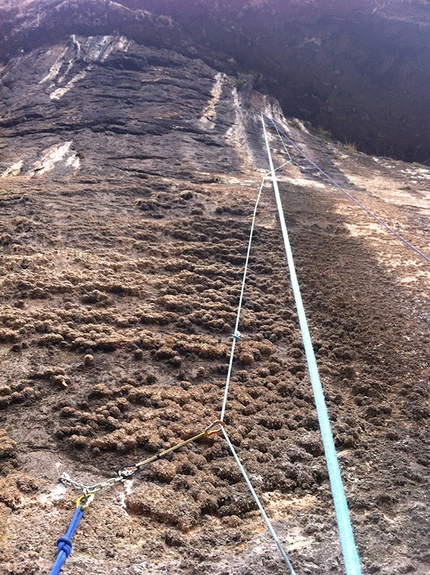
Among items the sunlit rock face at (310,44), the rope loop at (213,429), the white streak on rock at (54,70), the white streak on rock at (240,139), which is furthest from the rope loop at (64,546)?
the sunlit rock face at (310,44)

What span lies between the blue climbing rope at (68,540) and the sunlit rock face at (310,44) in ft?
57.9

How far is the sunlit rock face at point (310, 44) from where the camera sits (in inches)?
683

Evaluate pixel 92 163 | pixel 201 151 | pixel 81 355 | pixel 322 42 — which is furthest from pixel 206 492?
pixel 322 42

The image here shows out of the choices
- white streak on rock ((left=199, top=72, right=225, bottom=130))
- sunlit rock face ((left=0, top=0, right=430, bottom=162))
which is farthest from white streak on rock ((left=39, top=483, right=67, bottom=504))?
sunlit rock face ((left=0, top=0, right=430, bottom=162))

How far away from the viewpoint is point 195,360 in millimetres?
4676

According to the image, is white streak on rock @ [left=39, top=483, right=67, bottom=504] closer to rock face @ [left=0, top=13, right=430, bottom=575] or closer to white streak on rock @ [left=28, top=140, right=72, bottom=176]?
rock face @ [left=0, top=13, right=430, bottom=575]

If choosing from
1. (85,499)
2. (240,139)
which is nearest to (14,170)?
(240,139)

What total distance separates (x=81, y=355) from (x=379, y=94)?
61.8ft

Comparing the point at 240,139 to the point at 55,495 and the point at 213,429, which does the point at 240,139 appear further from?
the point at 55,495

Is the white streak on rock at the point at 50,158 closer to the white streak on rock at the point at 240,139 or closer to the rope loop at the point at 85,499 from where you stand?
the white streak on rock at the point at 240,139

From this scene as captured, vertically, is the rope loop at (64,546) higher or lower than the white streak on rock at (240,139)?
lower

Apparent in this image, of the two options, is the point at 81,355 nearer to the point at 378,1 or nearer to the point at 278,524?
the point at 278,524

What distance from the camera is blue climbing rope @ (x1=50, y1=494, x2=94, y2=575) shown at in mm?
2197

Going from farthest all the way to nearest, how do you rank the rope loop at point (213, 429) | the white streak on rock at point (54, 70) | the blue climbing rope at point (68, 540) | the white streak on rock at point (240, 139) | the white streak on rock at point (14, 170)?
the white streak on rock at point (54, 70) → the white streak on rock at point (240, 139) → the white streak on rock at point (14, 170) → the rope loop at point (213, 429) → the blue climbing rope at point (68, 540)
